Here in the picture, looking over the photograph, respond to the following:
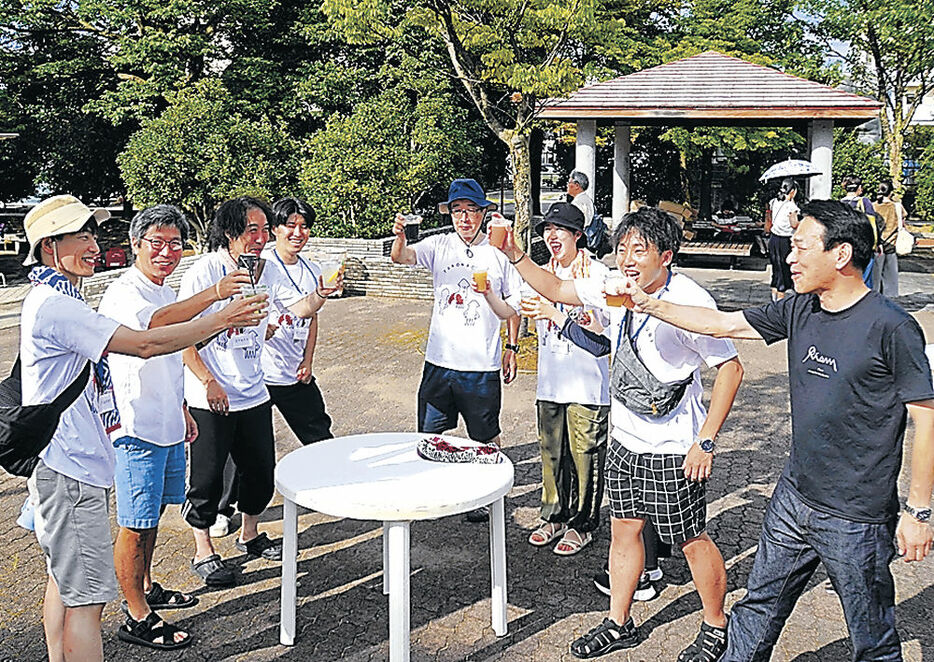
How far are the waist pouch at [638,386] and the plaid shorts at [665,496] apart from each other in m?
0.21

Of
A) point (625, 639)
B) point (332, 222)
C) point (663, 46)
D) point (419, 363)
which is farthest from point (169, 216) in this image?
point (663, 46)

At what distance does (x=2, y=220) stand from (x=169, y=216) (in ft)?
74.7

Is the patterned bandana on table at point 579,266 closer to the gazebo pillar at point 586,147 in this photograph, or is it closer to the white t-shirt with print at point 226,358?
the white t-shirt with print at point 226,358

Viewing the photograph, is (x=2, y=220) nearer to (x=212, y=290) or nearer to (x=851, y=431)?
(x=212, y=290)

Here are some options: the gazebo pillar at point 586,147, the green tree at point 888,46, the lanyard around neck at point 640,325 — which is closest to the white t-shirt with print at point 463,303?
the lanyard around neck at point 640,325

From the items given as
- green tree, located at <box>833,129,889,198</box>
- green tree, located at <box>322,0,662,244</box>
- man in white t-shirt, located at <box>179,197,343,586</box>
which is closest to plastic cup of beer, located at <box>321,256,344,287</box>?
man in white t-shirt, located at <box>179,197,343,586</box>

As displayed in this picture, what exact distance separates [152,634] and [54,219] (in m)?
1.91

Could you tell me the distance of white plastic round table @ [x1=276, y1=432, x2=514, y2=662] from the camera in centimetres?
347

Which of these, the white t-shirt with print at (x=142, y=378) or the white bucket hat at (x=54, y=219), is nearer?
the white bucket hat at (x=54, y=219)

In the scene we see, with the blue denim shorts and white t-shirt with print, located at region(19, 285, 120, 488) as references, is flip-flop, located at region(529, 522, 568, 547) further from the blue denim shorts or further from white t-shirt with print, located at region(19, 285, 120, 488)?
white t-shirt with print, located at region(19, 285, 120, 488)

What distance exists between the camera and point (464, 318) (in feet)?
16.9

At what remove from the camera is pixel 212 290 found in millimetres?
3318

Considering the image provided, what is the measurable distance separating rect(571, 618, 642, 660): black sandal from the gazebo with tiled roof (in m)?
10.2

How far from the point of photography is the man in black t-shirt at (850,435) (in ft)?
9.38
